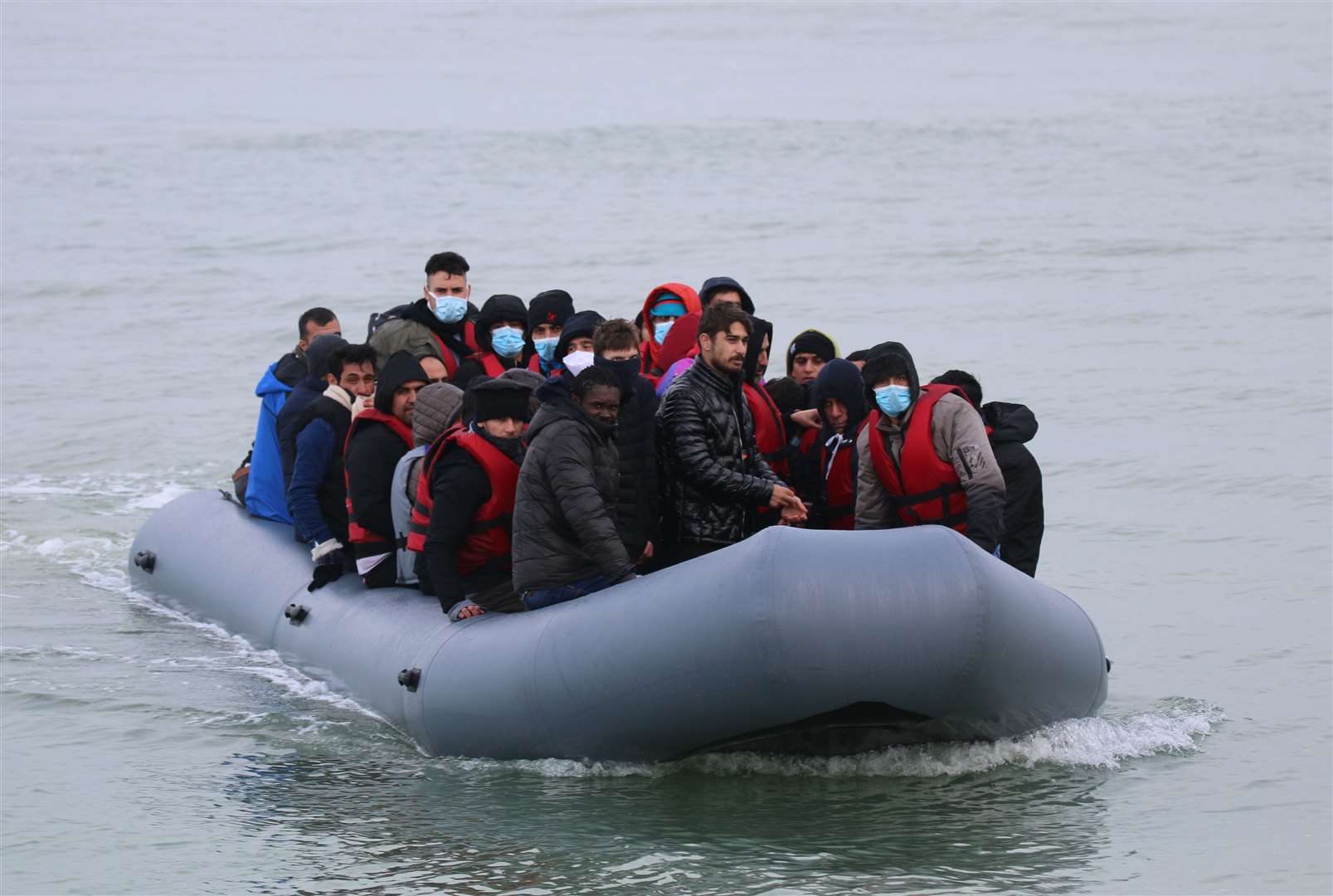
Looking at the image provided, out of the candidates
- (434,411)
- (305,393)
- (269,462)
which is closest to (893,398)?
(434,411)

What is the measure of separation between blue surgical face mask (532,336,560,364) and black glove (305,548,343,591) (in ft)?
4.09

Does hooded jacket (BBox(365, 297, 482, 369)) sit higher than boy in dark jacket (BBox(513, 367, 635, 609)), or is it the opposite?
hooded jacket (BBox(365, 297, 482, 369))

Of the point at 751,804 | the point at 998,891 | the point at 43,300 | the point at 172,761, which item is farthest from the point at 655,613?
the point at 43,300

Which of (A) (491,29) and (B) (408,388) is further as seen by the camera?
(A) (491,29)

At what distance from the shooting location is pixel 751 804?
6176 mm

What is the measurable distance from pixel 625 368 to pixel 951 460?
118 cm

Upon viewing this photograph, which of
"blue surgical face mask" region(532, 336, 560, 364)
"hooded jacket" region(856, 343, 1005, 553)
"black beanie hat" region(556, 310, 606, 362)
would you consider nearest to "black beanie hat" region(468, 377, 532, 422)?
"black beanie hat" region(556, 310, 606, 362)

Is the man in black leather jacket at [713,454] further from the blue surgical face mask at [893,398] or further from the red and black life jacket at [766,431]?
the blue surgical face mask at [893,398]

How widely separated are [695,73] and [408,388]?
118 ft

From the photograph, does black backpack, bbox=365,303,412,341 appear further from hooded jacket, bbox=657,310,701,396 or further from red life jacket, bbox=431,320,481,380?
hooded jacket, bbox=657,310,701,396

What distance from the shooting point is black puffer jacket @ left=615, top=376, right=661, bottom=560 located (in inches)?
241

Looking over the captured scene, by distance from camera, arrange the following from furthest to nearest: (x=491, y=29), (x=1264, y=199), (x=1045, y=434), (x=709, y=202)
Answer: (x=491, y=29)
(x=709, y=202)
(x=1264, y=199)
(x=1045, y=434)

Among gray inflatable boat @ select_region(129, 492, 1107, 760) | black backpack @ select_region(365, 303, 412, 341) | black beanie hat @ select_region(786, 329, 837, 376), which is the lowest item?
gray inflatable boat @ select_region(129, 492, 1107, 760)

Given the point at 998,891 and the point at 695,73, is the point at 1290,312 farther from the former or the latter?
the point at 695,73
